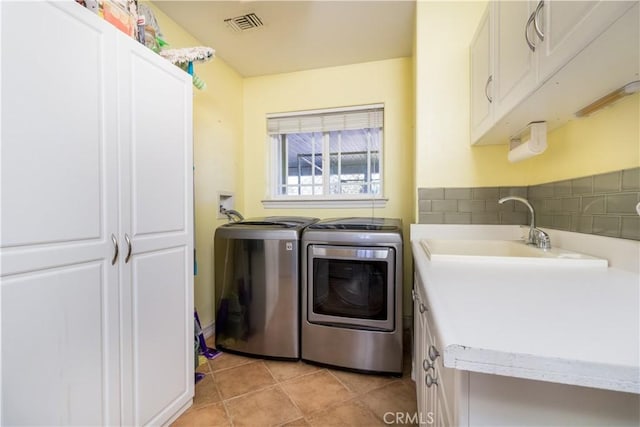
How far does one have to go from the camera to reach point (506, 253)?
4.59ft

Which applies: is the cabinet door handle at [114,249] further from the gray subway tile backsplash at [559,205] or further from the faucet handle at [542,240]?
the faucet handle at [542,240]

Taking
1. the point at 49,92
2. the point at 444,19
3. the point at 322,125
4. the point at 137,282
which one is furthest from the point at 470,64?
the point at 137,282

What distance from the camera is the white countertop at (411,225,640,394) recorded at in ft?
1.26

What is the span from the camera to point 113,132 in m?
1.06

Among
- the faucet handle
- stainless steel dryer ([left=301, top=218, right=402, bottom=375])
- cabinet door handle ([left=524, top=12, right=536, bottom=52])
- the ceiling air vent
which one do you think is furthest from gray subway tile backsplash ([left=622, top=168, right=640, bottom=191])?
the ceiling air vent

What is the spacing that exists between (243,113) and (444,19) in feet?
6.26

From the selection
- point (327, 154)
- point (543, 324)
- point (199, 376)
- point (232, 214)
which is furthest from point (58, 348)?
point (327, 154)

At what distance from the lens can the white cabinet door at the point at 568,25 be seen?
0.62m

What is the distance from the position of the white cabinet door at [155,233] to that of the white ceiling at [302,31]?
0.82 m

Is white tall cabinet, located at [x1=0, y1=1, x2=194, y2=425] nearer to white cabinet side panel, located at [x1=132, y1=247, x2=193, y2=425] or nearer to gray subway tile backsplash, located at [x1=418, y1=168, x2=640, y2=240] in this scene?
white cabinet side panel, located at [x1=132, y1=247, x2=193, y2=425]

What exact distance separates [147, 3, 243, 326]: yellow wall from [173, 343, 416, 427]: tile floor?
599 millimetres

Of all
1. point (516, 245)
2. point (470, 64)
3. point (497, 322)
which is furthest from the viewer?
point (470, 64)

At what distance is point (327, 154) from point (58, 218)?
215cm

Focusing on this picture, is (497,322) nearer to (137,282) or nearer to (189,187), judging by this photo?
(137,282)
